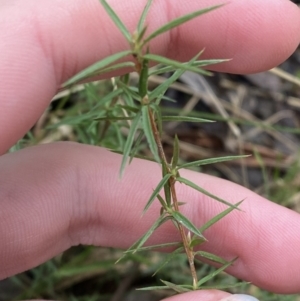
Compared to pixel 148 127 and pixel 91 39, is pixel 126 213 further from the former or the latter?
pixel 148 127

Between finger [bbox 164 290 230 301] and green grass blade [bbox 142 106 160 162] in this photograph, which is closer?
green grass blade [bbox 142 106 160 162]

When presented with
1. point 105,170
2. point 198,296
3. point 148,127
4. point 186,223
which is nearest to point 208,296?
point 198,296

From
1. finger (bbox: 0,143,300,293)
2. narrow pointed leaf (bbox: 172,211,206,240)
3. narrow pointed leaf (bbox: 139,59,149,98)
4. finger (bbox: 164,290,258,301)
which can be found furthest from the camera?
finger (bbox: 0,143,300,293)

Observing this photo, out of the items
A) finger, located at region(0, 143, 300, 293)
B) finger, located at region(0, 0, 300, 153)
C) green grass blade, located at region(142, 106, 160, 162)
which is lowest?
finger, located at region(0, 143, 300, 293)

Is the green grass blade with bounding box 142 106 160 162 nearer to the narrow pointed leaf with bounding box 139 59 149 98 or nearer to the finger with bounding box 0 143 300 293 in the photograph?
the narrow pointed leaf with bounding box 139 59 149 98

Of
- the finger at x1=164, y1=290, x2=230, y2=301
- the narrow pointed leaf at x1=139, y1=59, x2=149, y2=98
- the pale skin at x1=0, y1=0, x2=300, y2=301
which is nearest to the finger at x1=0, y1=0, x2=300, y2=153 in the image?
the pale skin at x1=0, y1=0, x2=300, y2=301

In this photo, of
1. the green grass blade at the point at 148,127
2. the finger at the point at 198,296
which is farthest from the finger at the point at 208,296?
the green grass blade at the point at 148,127

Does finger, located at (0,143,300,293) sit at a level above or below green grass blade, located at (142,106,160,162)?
below

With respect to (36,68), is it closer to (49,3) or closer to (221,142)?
(49,3)
